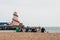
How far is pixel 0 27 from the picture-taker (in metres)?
49.4

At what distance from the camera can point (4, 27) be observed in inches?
1927

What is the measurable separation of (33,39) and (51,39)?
1.18 m

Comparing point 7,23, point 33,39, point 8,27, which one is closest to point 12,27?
point 8,27

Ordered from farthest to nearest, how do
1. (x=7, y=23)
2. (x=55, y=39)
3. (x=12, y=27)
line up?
(x=7, y=23) → (x=12, y=27) → (x=55, y=39)

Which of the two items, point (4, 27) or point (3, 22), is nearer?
Answer: point (4, 27)

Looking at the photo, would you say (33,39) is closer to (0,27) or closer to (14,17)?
(0,27)

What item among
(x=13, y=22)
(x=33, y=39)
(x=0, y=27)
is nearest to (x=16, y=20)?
(x=13, y=22)

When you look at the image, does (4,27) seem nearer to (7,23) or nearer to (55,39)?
(7,23)

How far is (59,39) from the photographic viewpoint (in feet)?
51.4

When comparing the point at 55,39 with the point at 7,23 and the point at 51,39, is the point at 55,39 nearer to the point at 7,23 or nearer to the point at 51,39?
the point at 51,39

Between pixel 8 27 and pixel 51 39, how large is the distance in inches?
1320

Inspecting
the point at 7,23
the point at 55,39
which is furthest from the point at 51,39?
the point at 7,23

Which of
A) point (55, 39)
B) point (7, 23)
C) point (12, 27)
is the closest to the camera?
point (55, 39)

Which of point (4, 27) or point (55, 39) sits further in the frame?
point (4, 27)
